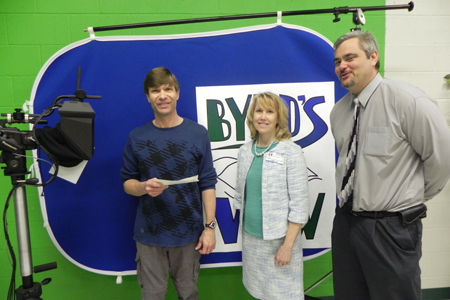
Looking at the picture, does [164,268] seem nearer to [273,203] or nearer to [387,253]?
[273,203]

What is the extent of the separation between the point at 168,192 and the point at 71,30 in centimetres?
111

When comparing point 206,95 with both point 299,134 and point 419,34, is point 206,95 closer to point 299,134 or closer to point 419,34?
point 299,134

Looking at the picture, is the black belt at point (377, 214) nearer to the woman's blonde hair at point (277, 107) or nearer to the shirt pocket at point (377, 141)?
the shirt pocket at point (377, 141)

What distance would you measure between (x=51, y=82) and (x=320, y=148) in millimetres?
1563

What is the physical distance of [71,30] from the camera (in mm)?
1653

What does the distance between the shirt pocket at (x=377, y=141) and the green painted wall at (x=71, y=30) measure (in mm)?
840

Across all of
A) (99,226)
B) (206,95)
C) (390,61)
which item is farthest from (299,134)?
(99,226)

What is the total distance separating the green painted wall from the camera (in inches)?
64.1

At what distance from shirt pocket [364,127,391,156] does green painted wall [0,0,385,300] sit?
840mm

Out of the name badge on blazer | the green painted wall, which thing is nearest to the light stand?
the green painted wall

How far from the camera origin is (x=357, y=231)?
1242mm

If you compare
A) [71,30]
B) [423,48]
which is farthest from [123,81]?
[423,48]

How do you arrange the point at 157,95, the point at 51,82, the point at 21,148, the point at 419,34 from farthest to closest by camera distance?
the point at 419,34 < the point at 51,82 < the point at 157,95 < the point at 21,148

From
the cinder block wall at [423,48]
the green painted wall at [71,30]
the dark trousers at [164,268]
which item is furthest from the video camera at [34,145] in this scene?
the cinder block wall at [423,48]
